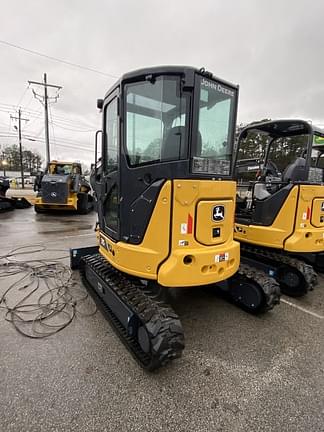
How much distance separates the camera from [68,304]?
3516 mm

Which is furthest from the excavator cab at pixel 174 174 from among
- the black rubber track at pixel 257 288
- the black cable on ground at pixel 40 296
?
the black cable on ground at pixel 40 296

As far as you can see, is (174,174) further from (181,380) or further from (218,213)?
(181,380)

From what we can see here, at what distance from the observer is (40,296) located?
3730mm

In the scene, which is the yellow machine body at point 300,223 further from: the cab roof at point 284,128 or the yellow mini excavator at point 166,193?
the yellow mini excavator at point 166,193

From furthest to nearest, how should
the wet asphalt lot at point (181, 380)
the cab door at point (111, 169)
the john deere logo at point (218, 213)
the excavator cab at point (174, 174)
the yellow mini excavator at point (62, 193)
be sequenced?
the yellow mini excavator at point (62, 193)
the cab door at point (111, 169)
the john deere logo at point (218, 213)
the excavator cab at point (174, 174)
the wet asphalt lot at point (181, 380)

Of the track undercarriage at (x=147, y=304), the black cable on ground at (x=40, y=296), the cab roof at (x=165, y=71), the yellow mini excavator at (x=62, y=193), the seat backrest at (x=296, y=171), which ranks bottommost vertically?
the black cable on ground at (x=40, y=296)

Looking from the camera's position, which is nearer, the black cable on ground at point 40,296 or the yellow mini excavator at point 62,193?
the black cable on ground at point 40,296

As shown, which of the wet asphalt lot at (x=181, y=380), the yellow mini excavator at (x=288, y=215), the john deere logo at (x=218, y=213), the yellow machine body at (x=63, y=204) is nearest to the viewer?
the wet asphalt lot at (x=181, y=380)

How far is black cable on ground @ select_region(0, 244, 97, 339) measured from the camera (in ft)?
10.0

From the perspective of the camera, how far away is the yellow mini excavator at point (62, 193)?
38.0ft

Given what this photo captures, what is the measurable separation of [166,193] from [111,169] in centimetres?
96

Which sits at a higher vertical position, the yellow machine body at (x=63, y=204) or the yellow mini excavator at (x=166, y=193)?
the yellow mini excavator at (x=166, y=193)

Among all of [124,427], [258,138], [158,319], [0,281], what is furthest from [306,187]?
[0,281]

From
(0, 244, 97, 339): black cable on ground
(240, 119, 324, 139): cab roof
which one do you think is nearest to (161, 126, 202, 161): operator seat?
(0, 244, 97, 339): black cable on ground
